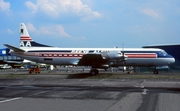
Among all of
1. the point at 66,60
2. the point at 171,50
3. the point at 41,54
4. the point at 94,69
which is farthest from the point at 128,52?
the point at 171,50

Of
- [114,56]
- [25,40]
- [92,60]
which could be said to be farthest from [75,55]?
[25,40]

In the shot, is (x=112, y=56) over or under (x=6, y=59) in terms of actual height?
under

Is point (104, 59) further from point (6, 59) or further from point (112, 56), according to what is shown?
Result: point (6, 59)

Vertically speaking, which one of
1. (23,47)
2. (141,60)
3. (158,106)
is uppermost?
(23,47)

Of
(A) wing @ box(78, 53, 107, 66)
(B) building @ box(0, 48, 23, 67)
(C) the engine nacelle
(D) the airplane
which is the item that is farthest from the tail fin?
(B) building @ box(0, 48, 23, 67)

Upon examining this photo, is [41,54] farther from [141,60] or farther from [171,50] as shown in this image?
[171,50]

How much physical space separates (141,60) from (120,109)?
25117mm

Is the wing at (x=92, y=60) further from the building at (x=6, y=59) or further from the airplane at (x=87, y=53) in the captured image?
the building at (x=6, y=59)

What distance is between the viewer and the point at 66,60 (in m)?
33.3

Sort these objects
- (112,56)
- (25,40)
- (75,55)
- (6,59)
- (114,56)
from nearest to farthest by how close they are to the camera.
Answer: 1. (112,56)
2. (114,56)
3. (75,55)
4. (25,40)
5. (6,59)

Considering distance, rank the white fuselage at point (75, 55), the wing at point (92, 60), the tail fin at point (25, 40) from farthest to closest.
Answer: the tail fin at point (25, 40) → the white fuselage at point (75, 55) → the wing at point (92, 60)

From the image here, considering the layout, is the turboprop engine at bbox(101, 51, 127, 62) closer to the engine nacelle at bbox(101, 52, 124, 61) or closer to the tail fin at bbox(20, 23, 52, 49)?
the engine nacelle at bbox(101, 52, 124, 61)

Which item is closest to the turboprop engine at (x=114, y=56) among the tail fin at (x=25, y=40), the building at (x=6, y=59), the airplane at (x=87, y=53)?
the airplane at (x=87, y=53)

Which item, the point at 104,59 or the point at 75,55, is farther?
the point at 75,55
